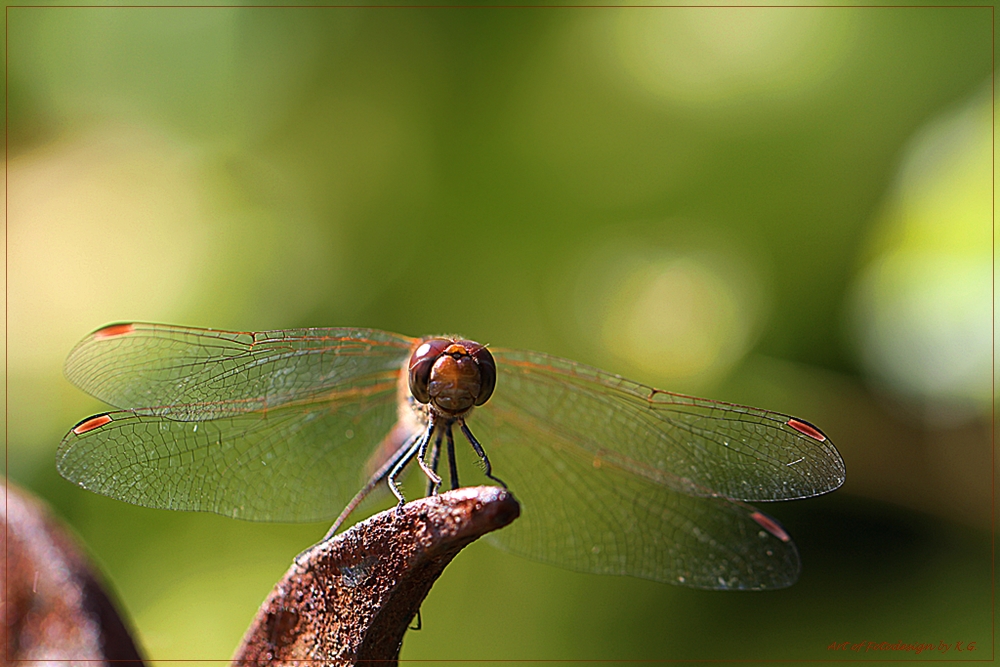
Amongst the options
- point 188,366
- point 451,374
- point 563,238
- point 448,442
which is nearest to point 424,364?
point 451,374

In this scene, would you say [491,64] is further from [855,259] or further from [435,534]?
[435,534]

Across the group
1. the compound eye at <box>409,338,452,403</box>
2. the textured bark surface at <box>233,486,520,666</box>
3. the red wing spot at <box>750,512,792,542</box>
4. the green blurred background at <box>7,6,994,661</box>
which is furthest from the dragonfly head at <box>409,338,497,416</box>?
the green blurred background at <box>7,6,994,661</box>

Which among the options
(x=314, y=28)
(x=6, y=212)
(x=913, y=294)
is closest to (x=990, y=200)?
(x=913, y=294)

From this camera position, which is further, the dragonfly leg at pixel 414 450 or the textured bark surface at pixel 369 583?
the dragonfly leg at pixel 414 450

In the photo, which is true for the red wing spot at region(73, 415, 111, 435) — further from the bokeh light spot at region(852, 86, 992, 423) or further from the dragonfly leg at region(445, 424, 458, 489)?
the bokeh light spot at region(852, 86, 992, 423)

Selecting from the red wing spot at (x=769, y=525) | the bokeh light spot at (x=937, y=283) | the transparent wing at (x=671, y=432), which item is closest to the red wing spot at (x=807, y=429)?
the transparent wing at (x=671, y=432)

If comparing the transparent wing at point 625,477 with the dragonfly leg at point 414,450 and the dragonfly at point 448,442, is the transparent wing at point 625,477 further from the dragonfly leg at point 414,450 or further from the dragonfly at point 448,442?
the dragonfly leg at point 414,450

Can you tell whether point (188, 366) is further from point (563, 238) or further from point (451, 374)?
point (563, 238)
